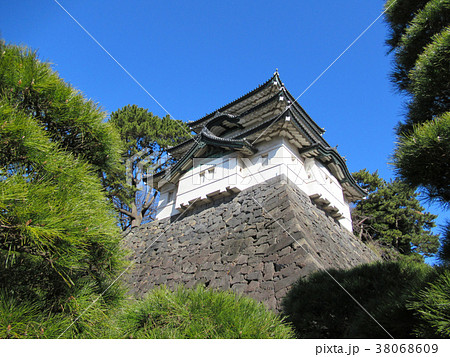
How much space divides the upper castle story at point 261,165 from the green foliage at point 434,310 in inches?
244

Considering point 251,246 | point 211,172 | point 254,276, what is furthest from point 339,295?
point 211,172

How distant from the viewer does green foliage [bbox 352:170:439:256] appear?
16094 mm

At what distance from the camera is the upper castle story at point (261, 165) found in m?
9.21

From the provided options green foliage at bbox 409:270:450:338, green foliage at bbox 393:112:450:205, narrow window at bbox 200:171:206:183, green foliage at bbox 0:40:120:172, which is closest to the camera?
green foliage at bbox 409:270:450:338

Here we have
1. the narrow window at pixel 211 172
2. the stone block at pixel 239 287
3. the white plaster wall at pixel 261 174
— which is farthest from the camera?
the narrow window at pixel 211 172

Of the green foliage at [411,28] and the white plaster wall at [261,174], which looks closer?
the green foliage at [411,28]

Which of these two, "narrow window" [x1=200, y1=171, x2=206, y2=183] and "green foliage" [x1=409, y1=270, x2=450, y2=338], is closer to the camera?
"green foliage" [x1=409, y1=270, x2=450, y2=338]

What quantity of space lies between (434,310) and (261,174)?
730cm

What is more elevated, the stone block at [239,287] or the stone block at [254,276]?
the stone block at [254,276]

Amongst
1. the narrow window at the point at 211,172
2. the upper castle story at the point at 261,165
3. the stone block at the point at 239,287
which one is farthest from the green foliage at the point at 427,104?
the narrow window at the point at 211,172

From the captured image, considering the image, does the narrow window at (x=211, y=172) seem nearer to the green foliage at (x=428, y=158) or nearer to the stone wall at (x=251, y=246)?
the stone wall at (x=251, y=246)

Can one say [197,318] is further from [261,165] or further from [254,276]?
[261,165]

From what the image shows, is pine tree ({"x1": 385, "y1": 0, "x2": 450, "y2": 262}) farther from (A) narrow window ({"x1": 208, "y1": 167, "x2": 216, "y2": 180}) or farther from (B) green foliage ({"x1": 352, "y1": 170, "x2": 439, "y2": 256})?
(B) green foliage ({"x1": 352, "y1": 170, "x2": 439, "y2": 256})

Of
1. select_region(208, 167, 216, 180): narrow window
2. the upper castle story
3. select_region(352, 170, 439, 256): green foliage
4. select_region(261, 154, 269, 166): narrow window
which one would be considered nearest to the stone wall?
the upper castle story
